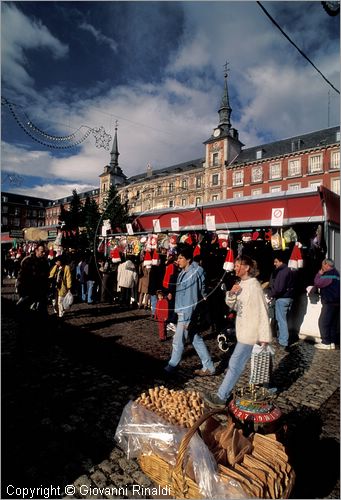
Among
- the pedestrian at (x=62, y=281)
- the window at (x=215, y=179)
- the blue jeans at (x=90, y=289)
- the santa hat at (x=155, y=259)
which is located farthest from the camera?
the window at (x=215, y=179)

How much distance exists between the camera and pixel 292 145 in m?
43.7

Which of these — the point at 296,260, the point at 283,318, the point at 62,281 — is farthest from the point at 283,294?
the point at 62,281

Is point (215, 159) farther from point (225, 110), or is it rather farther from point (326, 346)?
point (326, 346)

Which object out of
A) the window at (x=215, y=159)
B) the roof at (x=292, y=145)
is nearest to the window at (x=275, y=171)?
the roof at (x=292, y=145)

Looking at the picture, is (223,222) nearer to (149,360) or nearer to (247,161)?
(149,360)

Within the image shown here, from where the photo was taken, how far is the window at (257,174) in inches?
1754

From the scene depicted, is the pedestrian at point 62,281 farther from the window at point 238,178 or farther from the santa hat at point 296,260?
the window at point 238,178

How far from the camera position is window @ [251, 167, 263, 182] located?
44562mm

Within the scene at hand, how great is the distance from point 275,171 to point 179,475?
4632 cm

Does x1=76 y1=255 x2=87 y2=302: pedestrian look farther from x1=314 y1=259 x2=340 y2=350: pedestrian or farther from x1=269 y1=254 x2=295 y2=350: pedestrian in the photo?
x1=314 y1=259 x2=340 y2=350: pedestrian

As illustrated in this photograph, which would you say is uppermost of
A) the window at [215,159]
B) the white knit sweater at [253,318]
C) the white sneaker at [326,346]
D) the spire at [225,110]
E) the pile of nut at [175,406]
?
the spire at [225,110]

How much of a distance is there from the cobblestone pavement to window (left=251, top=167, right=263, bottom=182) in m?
41.1

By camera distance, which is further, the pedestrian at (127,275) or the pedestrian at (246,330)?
the pedestrian at (127,275)

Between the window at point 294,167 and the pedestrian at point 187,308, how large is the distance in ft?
137
